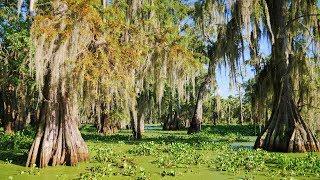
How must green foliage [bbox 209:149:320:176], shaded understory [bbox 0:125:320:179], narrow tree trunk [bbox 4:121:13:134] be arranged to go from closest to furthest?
shaded understory [bbox 0:125:320:179], green foliage [bbox 209:149:320:176], narrow tree trunk [bbox 4:121:13:134]

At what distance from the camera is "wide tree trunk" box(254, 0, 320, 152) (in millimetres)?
20719

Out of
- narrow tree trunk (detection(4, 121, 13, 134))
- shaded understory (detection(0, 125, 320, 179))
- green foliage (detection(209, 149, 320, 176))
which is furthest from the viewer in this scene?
narrow tree trunk (detection(4, 121, 13, 134))

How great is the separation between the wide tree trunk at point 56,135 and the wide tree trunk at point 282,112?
942 cm

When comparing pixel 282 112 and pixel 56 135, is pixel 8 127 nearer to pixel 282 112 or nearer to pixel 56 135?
pixel 56 135

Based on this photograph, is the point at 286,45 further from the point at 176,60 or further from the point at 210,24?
the point at 210,24

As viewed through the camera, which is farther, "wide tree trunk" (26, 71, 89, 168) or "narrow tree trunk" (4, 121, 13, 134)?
"narrow tree trunk" (4, 121, 13, 134)

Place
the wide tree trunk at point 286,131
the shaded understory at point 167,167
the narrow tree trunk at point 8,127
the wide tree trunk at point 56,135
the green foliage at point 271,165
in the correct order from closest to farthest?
the shaded understory at point 167,167
the green foliage at point 271,165
the wide tree trunk at point 56,135
the wide tree trunk at point 286,131
the narrow tree trunk at point 8,127

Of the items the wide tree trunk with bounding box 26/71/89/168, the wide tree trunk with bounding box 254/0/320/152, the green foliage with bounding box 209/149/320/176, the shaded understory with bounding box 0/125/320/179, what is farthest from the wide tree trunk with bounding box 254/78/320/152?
the wide tree trunk with bounding box 26/71/89/168

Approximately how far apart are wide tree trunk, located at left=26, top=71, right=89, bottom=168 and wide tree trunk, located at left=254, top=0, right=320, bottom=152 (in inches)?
371

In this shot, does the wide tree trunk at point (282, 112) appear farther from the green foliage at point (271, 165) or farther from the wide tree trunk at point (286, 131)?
the green foliage at point (271, 165)

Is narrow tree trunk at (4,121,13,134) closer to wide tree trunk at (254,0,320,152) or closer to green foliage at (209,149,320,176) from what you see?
wide tree trunk at (254,0,320,152)

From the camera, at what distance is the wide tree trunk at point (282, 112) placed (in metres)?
20.7

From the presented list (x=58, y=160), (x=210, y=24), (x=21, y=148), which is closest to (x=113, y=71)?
(x=58, y=160)

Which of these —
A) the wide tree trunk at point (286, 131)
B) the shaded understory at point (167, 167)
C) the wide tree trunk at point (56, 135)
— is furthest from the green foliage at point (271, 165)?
the wide tree trunk at point (56, 135)
